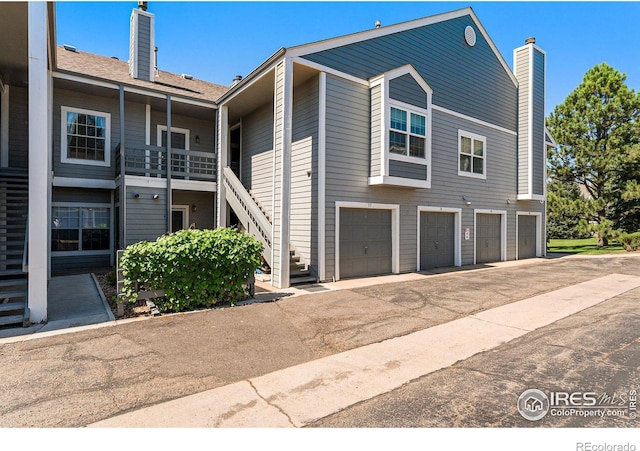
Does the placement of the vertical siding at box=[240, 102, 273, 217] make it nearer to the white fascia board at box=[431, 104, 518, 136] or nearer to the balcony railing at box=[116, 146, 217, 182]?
the balcony railing at box=[116, 146, 217, 182]

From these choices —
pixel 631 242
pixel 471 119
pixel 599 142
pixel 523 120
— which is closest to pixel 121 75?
pixel 471 119

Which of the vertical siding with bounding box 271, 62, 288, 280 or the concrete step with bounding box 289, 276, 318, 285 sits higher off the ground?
the vertical siding with bounding box 271, 62, 288, 280

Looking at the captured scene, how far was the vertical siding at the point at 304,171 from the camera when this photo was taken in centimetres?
901

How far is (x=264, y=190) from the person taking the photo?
11.3 meters

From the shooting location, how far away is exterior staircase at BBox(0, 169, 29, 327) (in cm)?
630

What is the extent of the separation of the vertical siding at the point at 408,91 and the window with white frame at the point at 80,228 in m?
10.1

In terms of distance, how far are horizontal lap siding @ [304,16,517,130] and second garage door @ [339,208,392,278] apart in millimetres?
4112

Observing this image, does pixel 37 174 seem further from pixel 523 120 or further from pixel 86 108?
pixel 523 120

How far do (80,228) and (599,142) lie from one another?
26.0m

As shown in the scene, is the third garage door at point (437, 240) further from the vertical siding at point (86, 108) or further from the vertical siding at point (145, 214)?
the vertical siding at point (86, 108)

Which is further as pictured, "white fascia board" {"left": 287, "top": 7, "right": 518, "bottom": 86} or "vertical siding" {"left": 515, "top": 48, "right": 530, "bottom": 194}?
"vertical siding" {"left": 515, "top": 48, "right": 530, "bottom": 194}

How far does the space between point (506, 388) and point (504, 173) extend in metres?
13.2

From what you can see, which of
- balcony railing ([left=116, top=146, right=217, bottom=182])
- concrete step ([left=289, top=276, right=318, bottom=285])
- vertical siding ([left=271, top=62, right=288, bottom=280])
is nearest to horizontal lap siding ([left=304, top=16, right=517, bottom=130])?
vertical siding ([left=271, top=62, right=288, bottom=280])

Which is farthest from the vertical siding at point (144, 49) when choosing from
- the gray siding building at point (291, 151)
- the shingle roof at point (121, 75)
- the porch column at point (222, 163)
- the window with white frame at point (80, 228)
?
the window with white frame at point (80, 228)
